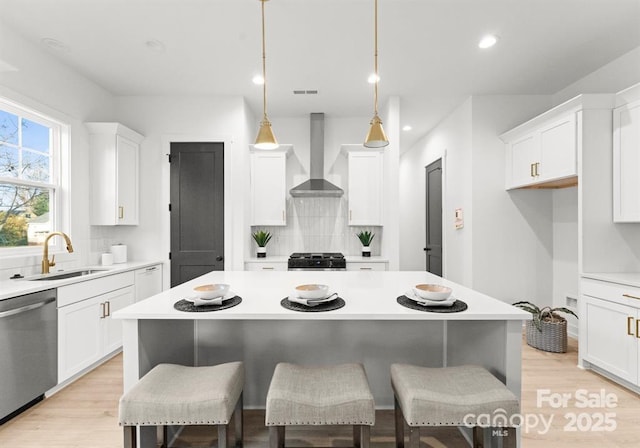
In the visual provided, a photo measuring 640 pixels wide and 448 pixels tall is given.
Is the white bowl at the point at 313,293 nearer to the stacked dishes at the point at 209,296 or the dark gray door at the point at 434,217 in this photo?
the stacked dishes at the point at 209,296

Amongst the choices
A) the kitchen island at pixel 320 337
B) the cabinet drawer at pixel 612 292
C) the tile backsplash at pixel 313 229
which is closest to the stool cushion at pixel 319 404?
the kitchen island at pixel 320 337

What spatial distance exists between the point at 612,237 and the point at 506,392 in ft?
8.18

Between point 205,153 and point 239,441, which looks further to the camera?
point 205,153

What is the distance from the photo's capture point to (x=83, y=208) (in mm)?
3506

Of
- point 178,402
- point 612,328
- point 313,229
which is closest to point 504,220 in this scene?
point 612,328

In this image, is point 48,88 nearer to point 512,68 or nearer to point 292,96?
point 292,96

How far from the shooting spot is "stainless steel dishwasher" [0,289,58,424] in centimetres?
207

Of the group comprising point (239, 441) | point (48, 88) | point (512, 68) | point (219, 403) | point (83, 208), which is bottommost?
point (239, 441)

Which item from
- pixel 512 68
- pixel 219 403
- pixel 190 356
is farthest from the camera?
pixel 512 68

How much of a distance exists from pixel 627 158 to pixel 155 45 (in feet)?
13.8

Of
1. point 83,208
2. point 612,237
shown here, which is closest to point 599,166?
point 612,237

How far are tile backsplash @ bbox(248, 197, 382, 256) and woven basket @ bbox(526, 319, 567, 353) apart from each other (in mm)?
2416

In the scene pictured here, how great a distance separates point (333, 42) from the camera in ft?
9.52

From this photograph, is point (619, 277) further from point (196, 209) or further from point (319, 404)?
point (196, 209)
